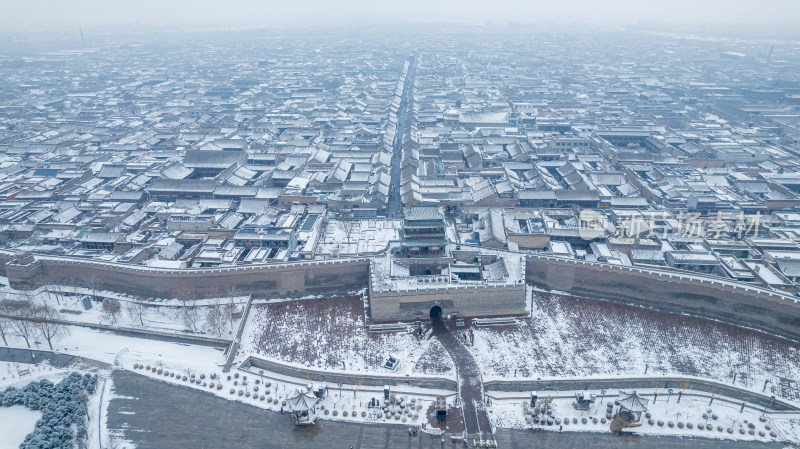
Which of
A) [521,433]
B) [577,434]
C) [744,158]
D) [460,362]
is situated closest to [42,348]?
[460,362]

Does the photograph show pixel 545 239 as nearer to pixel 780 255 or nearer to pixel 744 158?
pixel 780 255

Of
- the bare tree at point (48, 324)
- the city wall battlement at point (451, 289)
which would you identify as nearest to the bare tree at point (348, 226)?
the city wall battlement at point (451, 289)

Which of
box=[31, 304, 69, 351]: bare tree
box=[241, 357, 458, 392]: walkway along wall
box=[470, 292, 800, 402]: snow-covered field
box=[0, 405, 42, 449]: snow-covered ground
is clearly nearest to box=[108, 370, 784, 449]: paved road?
box=[241, 357, 458, 392]: walkway along wall

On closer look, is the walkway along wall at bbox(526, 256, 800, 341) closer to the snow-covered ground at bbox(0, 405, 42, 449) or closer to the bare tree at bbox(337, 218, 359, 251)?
the bare tree at bbox(337, 218, 359, 251)

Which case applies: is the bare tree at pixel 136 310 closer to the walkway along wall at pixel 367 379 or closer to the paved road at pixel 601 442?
the walkway along wall at pixel 367 379

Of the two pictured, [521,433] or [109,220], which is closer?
[521,433]
